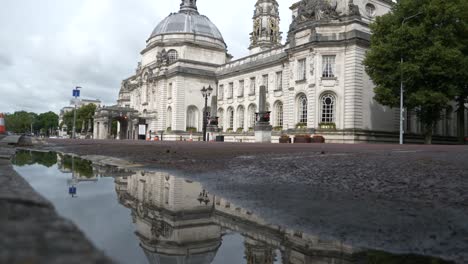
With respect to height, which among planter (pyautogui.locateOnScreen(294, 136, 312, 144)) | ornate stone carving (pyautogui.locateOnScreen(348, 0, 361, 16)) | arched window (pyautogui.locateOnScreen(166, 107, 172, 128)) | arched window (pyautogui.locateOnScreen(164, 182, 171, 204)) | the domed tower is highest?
the domed tower

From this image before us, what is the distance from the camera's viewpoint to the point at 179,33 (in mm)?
57875

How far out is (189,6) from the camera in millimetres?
68812

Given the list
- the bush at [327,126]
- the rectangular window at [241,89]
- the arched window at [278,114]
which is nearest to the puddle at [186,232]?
the bush at [327,126]

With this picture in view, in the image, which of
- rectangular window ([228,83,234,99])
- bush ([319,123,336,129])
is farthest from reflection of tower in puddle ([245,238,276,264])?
rectangular window ([228,83,234,99])

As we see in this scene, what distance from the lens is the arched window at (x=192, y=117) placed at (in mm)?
51188

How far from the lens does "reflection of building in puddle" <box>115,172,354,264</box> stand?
206cm

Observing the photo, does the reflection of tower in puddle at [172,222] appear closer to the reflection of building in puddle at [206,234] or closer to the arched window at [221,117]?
the reflection of building in puddle at [206,234]

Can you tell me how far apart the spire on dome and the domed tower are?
1294 centimetres

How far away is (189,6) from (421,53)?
51.6 meters

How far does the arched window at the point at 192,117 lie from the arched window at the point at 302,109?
65.7ft

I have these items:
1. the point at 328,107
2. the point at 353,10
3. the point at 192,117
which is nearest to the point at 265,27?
the point at 192,117

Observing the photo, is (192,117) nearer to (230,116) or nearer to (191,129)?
(191,129)

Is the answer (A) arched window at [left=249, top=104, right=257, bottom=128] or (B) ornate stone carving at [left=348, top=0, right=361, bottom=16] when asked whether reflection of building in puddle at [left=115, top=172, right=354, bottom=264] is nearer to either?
(B) ornate stone carving at [left=348, top=0, right=361, bottom=16]

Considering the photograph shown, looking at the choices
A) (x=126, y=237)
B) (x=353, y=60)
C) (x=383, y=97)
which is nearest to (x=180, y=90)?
(x=353, y=60)
